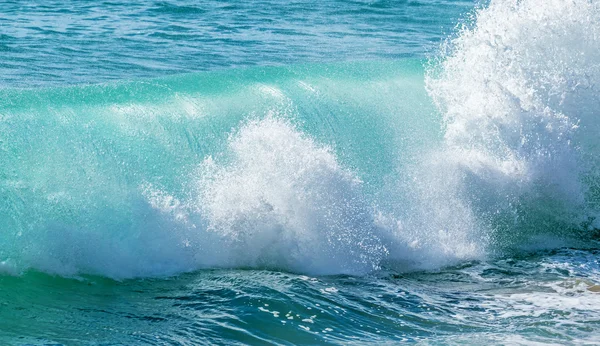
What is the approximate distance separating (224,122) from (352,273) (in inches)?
90.3

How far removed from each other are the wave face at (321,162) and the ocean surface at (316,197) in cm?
2

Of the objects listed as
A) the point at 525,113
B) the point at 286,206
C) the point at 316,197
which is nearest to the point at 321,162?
the point at 316,197

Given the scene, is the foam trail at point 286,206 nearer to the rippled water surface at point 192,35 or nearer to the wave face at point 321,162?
the wave face at point 321,162

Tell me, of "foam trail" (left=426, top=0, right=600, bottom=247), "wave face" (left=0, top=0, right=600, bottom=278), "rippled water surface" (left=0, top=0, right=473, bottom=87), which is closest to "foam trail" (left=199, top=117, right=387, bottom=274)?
"wave face" (left=0, top=0, right=600, bottom=278)

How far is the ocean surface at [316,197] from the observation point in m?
6.13

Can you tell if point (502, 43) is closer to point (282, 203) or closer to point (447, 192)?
point (447, 192)

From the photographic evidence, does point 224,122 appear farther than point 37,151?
Yes

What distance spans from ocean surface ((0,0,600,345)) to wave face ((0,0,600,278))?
2 centimetres

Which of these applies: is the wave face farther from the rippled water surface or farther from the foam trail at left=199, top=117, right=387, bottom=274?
the rippled water surface

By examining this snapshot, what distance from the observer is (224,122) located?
8609mm

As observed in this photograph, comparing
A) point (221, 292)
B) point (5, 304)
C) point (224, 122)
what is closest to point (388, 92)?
point (224, 122)

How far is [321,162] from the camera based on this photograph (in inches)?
300

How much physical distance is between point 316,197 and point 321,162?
13.3 inches

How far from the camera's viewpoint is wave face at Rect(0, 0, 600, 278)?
22.9ft
